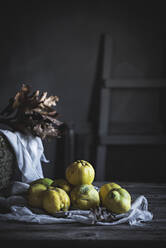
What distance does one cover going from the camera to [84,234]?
761 mm

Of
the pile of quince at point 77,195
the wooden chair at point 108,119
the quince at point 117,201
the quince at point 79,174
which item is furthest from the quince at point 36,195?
the wooden chair at point 108,119

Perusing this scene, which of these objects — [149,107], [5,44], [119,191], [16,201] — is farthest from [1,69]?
[119,191]

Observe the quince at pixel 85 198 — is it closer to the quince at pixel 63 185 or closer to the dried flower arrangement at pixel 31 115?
the quince at pixel 63 185

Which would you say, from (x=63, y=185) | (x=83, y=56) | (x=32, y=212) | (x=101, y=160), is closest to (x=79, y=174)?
(x=63, y=185)

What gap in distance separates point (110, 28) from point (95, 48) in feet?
0.79

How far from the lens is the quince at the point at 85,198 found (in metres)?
0.88

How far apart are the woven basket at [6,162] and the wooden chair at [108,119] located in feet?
4.60

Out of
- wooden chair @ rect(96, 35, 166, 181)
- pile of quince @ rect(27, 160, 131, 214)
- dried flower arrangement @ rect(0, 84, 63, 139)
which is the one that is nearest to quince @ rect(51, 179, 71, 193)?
pile of quince @ rect(27, 160, 131, 214)

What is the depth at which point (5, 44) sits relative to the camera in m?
2.58

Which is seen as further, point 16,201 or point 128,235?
point 16,201

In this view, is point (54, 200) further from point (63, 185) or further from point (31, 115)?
point (31, 115)

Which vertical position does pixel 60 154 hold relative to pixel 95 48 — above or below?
below

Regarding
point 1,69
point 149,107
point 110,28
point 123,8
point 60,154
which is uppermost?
point 123,8

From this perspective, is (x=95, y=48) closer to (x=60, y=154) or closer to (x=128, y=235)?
(x=60, y=154)
